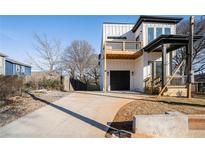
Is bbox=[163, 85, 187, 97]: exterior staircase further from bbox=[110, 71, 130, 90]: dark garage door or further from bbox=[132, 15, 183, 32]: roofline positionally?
bbox=[110, 71, 130, 90]: dark garage door

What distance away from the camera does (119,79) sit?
1820cm

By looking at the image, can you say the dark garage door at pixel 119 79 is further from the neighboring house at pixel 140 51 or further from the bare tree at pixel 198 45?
the bare tree at pixel 198 45

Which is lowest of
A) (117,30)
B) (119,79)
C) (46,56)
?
(119,79)

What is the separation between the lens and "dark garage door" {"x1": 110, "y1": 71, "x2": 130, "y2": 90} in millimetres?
18031

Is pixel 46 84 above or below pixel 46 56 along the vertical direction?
below

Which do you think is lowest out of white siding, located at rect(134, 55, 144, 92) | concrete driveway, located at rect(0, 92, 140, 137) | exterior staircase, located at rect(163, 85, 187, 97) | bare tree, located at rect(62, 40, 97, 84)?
concrete driveway, located at rect(0, 92, 140, 137)

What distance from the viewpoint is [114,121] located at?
5.85 m

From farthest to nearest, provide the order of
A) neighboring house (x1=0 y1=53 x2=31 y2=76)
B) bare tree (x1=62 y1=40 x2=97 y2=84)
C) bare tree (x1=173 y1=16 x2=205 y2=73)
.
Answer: bare tree (x1=62 y1=40 x2=97 y2=84) → neighboring house (x1=0 y1=53 x2=31 y2=76) → bare tree (x1=173 y1=16 x2=205 y2=73)

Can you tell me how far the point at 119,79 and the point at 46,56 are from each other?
17221 millimetres

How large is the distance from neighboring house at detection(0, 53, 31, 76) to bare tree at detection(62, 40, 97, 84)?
21.8ft

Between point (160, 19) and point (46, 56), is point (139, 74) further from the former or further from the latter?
point (46, 56)

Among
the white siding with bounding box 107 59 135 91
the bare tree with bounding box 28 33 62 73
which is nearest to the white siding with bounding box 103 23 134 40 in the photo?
the white siding with bounding box 107 59 135 91

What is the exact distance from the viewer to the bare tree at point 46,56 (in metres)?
30.9

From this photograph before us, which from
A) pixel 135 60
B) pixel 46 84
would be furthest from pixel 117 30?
pixel 46 84
